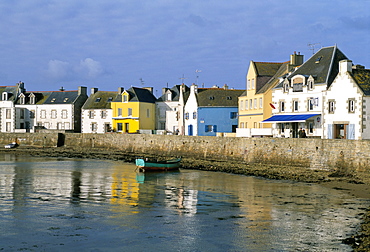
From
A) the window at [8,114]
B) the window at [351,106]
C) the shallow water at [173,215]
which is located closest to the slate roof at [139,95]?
the window at [8,114]

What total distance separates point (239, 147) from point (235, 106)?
61.9 ft

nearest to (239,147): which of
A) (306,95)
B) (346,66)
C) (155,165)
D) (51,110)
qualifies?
(155,165)

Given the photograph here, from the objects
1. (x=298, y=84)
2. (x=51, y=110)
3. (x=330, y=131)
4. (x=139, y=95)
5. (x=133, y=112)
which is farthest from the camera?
(x=51, y=110)

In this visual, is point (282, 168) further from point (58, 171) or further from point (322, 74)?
point (58, 171)

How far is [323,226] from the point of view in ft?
52.9

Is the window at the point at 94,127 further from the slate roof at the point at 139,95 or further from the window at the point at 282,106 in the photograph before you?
the window at the point at 282,106

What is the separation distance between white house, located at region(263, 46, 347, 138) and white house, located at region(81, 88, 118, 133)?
1208 inches

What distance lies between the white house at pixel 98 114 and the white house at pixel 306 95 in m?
30.7

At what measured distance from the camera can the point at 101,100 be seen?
230ft

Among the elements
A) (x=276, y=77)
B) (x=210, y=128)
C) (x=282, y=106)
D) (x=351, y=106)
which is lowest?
(x=210, y=128)

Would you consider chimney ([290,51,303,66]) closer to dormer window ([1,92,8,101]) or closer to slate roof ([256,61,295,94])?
slate roof ([256,61,295,94])

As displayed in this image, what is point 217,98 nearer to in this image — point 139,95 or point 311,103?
point 139,95

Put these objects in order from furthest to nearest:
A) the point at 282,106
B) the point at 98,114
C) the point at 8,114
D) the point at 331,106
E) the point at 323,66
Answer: the point at 8,114
the point at 98,114
the point at 282,106
the point at 323,66
the point at 331,106

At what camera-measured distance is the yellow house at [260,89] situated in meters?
47.5
